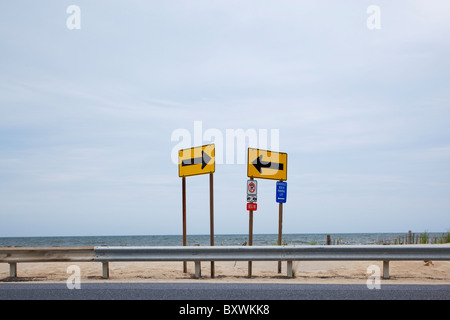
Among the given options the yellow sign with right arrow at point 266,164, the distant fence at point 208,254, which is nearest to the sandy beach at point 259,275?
the distant fence at point 208,254

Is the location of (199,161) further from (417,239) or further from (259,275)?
(417,239)

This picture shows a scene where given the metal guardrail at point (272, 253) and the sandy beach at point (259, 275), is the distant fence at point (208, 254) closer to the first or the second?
the metal guardrail at point (272, 253)

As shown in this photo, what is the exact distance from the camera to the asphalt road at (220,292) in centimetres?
631

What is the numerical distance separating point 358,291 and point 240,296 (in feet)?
6.59

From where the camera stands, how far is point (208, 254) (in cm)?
925

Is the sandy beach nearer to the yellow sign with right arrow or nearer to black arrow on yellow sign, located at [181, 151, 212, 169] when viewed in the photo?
the yellow sign with right arrow

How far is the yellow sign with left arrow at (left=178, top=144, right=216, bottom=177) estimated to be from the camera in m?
10.6

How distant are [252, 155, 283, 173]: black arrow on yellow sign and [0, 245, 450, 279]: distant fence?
2415 millimetres

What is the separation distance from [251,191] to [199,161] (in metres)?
1.56

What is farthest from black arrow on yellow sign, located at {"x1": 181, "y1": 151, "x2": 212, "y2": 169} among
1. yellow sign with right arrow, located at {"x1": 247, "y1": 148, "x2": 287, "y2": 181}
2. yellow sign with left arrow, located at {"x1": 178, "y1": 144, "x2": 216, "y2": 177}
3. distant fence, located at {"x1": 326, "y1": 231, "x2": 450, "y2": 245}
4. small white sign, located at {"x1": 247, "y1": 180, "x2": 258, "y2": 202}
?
distant fence, located at {"x1": 326, "y1": 231, "x2": 450, "y2": 245}

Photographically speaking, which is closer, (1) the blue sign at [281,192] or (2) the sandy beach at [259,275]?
(2) the sandy beach at [259,275]

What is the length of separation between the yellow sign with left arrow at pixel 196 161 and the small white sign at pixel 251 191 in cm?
102
